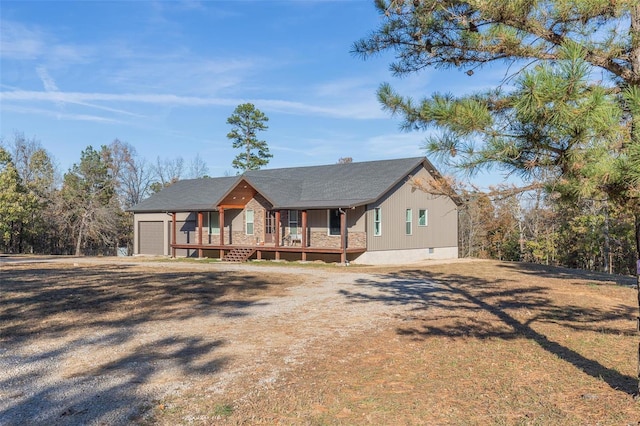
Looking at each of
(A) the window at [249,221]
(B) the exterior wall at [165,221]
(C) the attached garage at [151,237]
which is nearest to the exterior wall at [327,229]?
(A) the window at [249,221]

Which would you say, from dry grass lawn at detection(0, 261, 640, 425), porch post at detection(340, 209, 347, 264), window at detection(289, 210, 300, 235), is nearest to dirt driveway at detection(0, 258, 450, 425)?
dry grass lawn at detection(0, 261, 640, 425)

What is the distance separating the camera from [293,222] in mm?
24078

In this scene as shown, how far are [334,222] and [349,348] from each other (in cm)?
1597

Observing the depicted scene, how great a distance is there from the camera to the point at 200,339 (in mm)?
7250

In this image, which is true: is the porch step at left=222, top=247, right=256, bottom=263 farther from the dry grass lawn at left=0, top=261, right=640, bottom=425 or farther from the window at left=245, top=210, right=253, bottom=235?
the dry grass lawn at left=0, top=261, right=640, bottom=425

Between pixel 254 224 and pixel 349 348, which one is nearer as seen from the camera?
pixel 349 348

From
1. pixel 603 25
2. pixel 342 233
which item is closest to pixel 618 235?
pixel 342 233

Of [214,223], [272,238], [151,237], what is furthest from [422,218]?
[151,237]

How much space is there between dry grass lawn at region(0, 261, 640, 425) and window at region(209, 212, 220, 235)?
14.1 metres

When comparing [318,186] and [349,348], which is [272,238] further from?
[349,348]

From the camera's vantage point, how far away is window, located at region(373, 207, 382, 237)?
22359mm

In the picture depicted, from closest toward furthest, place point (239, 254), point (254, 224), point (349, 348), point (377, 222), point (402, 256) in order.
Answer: point (349, 348)
point (377, 222)
point (402, 256)
point (239, 254)
point (254, 224)

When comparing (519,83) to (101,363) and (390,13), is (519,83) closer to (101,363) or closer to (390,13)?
(390,13)

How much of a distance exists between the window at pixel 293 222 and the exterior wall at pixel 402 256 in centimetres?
359
